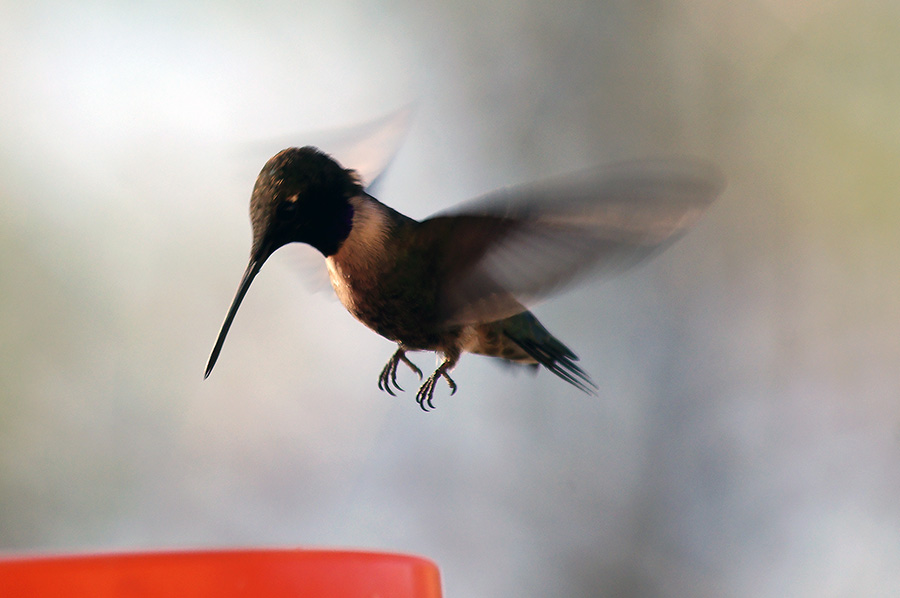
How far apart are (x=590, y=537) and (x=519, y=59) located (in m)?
1.22

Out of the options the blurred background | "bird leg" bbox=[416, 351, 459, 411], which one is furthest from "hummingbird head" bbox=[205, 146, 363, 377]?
the blurred background

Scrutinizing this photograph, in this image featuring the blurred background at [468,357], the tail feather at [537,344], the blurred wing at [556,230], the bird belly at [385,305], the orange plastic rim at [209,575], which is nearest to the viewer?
the orange plastic rim at [209,575]

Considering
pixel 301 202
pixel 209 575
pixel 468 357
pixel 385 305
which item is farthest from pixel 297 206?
pixel 468 357

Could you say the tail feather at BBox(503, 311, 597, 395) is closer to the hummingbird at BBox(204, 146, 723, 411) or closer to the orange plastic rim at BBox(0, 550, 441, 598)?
the hummingbird at BBox(204, 146, 723, 411)

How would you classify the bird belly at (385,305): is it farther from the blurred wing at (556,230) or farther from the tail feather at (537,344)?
the tail feather at (537,344)

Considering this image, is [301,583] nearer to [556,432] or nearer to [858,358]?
[556,432]

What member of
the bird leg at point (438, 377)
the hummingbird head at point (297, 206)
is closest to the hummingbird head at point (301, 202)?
the hummingbird head at point (297, 206)

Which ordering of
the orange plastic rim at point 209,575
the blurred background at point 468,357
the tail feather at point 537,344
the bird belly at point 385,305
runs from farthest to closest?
the blurred background at point 468,357 → the tail feather at point 537,344 → the bird belly at point 385,305 → the orange plastic rim at point 209,575

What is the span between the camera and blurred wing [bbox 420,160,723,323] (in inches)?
27.6

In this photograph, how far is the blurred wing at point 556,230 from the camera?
0.70 meters

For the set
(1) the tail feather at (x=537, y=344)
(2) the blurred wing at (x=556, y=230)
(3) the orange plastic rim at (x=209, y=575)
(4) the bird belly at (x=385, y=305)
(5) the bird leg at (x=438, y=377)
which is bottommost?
(3) the orange plastic rim at (x=209, y=575)

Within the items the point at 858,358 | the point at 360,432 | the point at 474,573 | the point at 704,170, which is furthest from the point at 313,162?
the point at 858,358

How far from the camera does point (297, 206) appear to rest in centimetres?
79

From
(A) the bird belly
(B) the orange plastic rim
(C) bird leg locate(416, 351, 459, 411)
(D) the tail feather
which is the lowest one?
(B) the orange plastic rim
